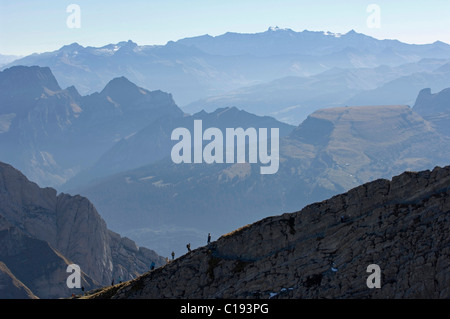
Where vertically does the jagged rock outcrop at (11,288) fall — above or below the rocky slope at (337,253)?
above

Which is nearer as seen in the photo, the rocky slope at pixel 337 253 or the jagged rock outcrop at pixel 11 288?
the rocky slope at pixel 337 253

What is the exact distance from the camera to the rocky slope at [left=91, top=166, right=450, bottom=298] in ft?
196

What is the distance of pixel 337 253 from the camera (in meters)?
65.9

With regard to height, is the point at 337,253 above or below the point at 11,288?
below

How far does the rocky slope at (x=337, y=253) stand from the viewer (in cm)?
5988

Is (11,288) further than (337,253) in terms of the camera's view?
Yes

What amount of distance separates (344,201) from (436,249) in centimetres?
1397

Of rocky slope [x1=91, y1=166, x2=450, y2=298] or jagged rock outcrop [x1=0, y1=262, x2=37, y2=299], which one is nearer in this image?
rocky slope [x1=91, y1=166, x2=450, y2=298]

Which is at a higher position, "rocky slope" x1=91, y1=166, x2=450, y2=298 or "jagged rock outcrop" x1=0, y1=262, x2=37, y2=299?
"jagged rock outcrop" x1=0, y1=262, x2=37, y2=299
